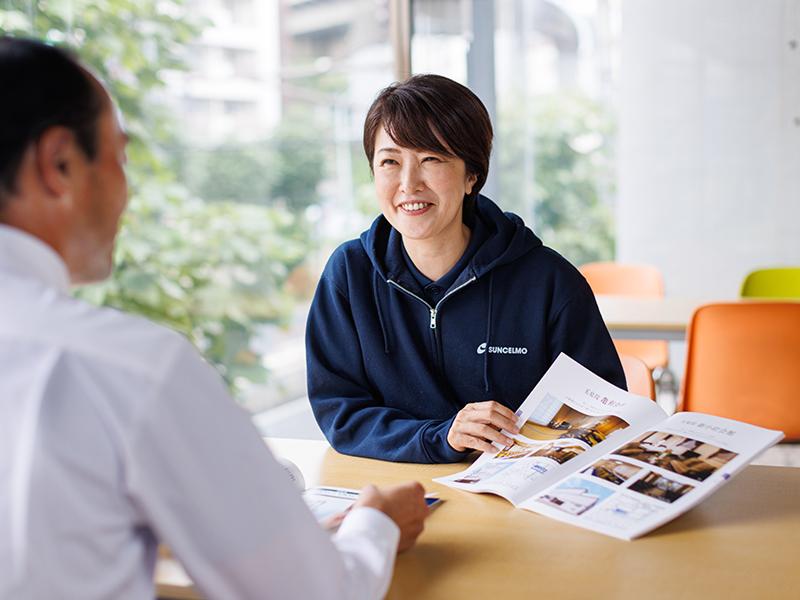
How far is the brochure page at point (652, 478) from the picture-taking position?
1323 millimetres

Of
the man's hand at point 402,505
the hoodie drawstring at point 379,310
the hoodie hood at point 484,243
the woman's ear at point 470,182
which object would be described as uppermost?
the woman's ear at point 470,182

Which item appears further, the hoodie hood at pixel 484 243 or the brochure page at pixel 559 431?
the hoodie hood at pixel 484 243

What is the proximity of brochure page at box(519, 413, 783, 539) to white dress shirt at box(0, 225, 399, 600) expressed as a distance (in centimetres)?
57

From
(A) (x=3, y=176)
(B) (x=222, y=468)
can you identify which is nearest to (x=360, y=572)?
(B) (x=222, y=468)

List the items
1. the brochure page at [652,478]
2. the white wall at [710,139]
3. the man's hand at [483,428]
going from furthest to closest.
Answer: the white wall at [710,139]
the man's hand at [483,428]
the brochure page at [652,478]

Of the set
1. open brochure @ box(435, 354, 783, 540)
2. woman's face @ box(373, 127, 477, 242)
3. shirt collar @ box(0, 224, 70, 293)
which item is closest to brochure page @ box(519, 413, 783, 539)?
open brochure @ box(435, 354, 783, 540)

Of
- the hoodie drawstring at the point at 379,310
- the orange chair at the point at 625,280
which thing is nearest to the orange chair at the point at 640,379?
the hoodie drawstring at the point at 379,310

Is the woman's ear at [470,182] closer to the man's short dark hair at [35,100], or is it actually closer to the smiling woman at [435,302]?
the smiling woman at [435,302]

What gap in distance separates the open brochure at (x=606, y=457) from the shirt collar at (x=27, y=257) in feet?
2.67

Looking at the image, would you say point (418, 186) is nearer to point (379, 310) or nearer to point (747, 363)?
point (379, 310)

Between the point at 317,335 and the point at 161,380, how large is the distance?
44.4 inches

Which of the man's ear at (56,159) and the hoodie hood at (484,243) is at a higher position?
the man's ear at (56,159)

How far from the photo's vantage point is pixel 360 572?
1005 millimetres

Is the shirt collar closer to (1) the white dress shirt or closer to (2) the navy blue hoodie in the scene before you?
(1) the white dress shirt
